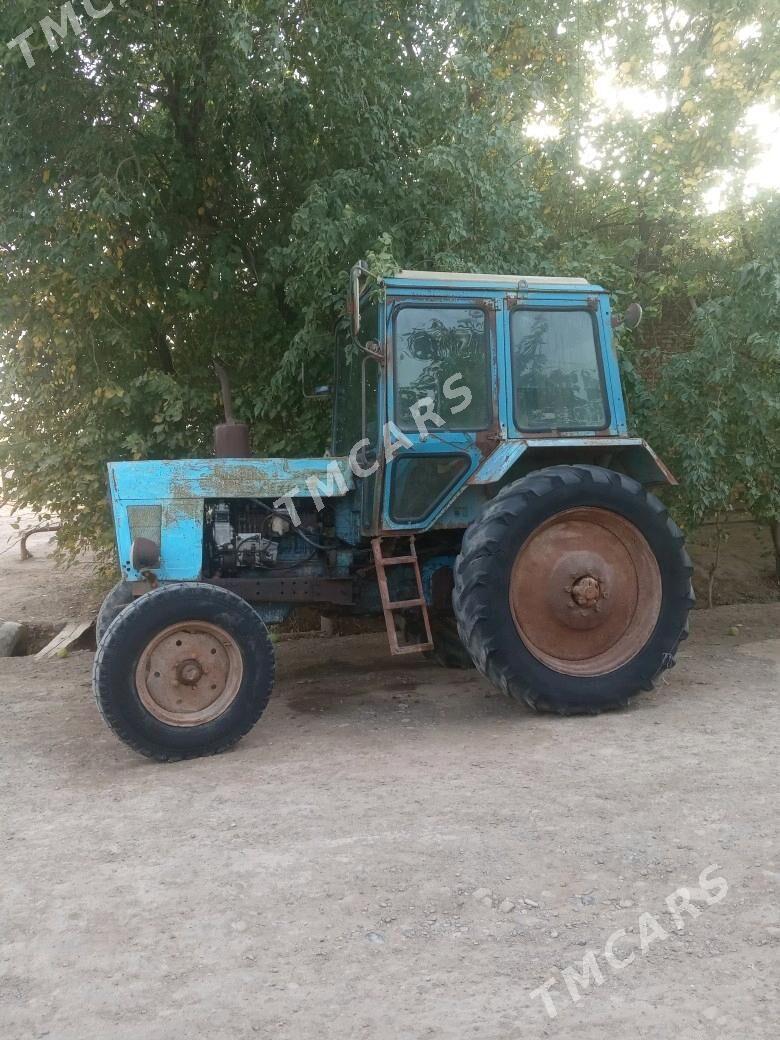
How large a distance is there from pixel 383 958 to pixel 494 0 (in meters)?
7.10

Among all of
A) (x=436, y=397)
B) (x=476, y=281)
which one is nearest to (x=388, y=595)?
(x=436, y=397)

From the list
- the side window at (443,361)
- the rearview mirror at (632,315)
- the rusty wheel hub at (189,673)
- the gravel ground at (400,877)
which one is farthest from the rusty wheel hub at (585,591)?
the rusty wheel hub at (189,673)

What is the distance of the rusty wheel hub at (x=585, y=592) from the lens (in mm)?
5230

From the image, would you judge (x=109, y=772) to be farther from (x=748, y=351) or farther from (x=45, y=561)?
(x=45, y=561)

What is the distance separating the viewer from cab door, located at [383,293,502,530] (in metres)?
5.36

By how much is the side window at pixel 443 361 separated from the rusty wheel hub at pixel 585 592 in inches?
31.3

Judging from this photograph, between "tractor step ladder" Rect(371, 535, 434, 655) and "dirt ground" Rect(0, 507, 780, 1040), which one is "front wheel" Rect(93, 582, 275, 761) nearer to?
"dirt ground" Rect(0, 507, 780, 1040)

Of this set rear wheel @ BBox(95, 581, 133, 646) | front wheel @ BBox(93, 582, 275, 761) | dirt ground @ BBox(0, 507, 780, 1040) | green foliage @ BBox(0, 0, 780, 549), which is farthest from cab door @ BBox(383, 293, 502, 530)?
rear wheel @ BBox(95, 581, 133, 646)

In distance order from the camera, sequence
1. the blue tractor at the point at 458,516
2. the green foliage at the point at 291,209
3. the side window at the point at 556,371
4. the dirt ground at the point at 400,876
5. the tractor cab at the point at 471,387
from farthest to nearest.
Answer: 1. the green foliage at the point at 291,209
2. the side window at the point at 556,371
3. the tractor cab at the point at 471,387
4. the blue tractor at the point at 458,516
5. the dirt ground at the point at 400,876

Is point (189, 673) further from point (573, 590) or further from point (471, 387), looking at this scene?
point (471, 387)

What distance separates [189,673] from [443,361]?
7.24 feet

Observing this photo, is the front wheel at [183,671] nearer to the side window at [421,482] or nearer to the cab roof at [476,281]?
the side window at [421,482]

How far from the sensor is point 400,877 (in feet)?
10.7

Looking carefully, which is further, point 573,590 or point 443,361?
point 443,361
